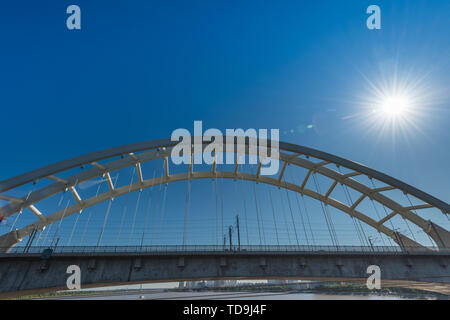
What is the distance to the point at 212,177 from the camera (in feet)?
89.3

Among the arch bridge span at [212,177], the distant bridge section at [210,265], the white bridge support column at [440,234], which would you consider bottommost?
the distant bridge section at [210,265]

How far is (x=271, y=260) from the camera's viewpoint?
15.0 meters

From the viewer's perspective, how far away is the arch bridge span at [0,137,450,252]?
57.7 feet

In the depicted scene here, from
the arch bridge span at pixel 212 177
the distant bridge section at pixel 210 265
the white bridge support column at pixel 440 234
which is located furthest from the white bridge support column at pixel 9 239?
the white bridge support column at pixel 440 234

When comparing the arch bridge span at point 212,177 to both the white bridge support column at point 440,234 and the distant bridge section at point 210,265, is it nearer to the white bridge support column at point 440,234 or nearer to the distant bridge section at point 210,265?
the white bridge support column at point 440,234

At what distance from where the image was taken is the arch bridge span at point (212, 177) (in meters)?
17.6

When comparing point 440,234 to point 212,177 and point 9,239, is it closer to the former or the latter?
point 212,177

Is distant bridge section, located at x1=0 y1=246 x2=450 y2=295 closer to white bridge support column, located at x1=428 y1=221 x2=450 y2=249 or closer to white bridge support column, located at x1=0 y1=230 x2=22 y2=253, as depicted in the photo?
white bridge support column, located at x1=428 y1=221 x2=450 y2=249

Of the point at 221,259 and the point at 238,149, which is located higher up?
the point at 238,149

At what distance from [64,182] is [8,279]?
895 cm

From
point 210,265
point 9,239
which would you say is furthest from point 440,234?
point 9,239
